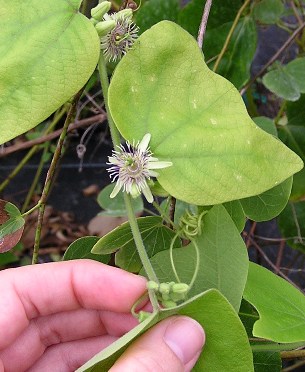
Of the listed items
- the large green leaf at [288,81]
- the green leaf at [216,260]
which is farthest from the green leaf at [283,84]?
the green leaf at [216,260]

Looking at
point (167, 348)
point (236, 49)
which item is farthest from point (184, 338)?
point (236, 49)

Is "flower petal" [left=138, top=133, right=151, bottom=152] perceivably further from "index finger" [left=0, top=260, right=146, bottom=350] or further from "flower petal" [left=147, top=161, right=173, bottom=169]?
"index finger" [left=0, top=260, right=146, bottom=350]

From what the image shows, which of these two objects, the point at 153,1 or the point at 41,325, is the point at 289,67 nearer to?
the point at 153,1

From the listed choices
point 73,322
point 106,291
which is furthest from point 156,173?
point 73,322

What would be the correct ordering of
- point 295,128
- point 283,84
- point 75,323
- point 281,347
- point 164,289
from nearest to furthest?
1. point 164,289
2. point 281,347
3. point 75,323
4. point 283,84
5. point 295,128

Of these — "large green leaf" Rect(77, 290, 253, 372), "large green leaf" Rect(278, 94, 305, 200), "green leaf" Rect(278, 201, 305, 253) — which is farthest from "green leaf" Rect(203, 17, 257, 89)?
"large green leaf" Rect(77, 290, 253, 372)

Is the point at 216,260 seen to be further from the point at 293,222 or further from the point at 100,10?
the point at 293,222

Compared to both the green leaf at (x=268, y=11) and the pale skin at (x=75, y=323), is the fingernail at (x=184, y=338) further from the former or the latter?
the green leaf at (x=268, y=11)

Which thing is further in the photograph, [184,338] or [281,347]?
[281,347]
